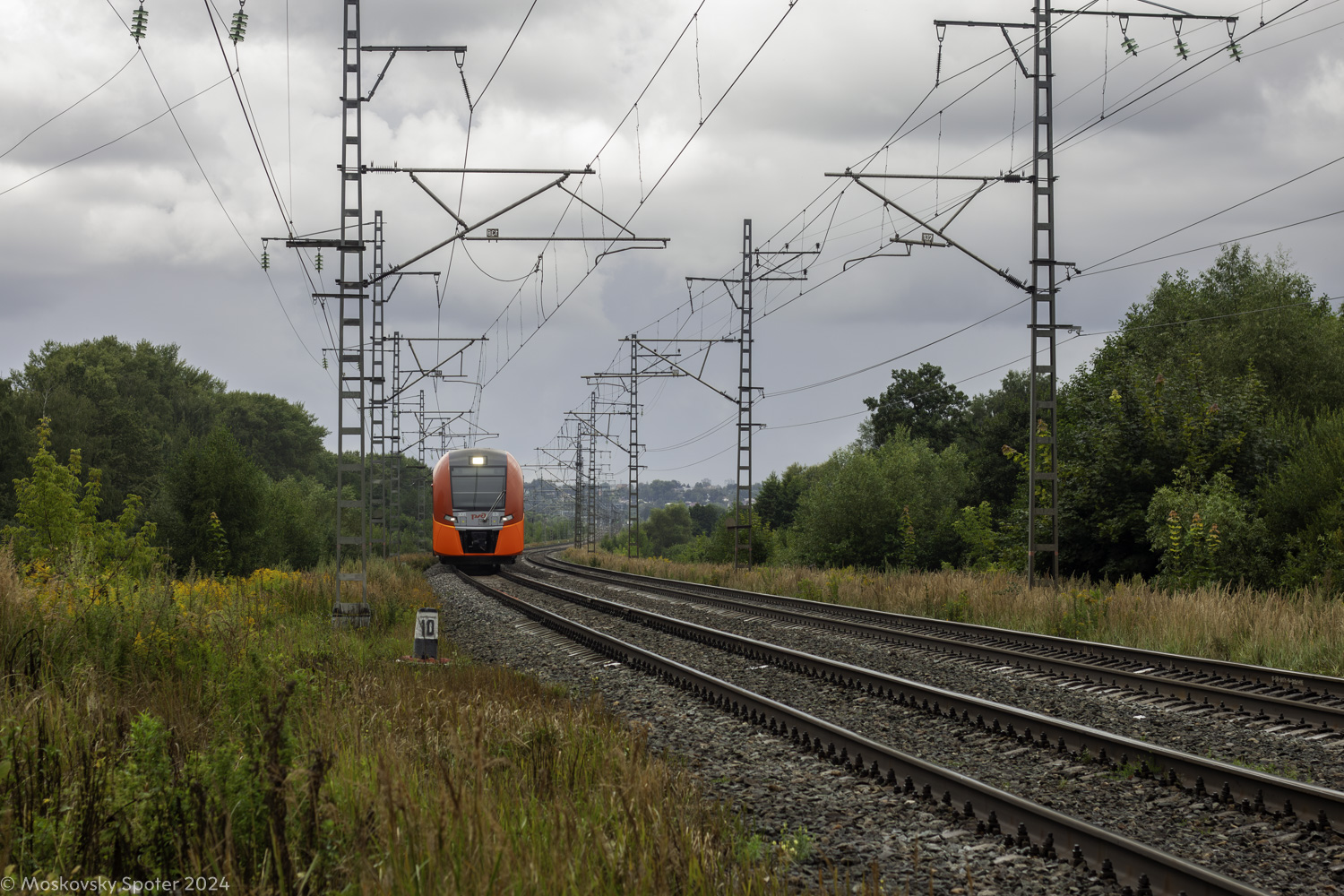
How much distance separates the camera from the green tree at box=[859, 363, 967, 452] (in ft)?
260

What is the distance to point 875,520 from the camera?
45688 mm

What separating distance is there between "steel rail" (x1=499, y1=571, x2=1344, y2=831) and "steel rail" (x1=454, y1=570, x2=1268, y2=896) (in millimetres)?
1401

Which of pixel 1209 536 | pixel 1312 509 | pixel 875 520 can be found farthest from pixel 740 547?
pixel 1312 509

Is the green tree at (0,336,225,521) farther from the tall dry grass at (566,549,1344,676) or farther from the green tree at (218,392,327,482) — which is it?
the tall dry grass at (566,549,1344,676)

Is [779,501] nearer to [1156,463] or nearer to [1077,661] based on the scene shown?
[1156,463]

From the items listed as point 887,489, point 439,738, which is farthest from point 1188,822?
point 887,489

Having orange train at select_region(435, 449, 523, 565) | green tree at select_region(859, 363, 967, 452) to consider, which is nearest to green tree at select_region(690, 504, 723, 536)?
green tree at select_region(859, 363, 967, 452)

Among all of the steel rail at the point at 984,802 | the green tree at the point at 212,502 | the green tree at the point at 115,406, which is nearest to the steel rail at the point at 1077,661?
the steel rail at the point at 984,802

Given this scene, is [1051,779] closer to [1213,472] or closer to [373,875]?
[373,875]

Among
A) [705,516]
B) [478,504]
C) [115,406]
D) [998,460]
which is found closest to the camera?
[478,504]

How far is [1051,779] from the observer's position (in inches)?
277

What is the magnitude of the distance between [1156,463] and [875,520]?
21.4 meters

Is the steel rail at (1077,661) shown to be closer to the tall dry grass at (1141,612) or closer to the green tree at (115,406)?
the tall dry grass at (1141,612)

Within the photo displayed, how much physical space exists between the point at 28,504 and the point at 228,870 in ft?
91.8
